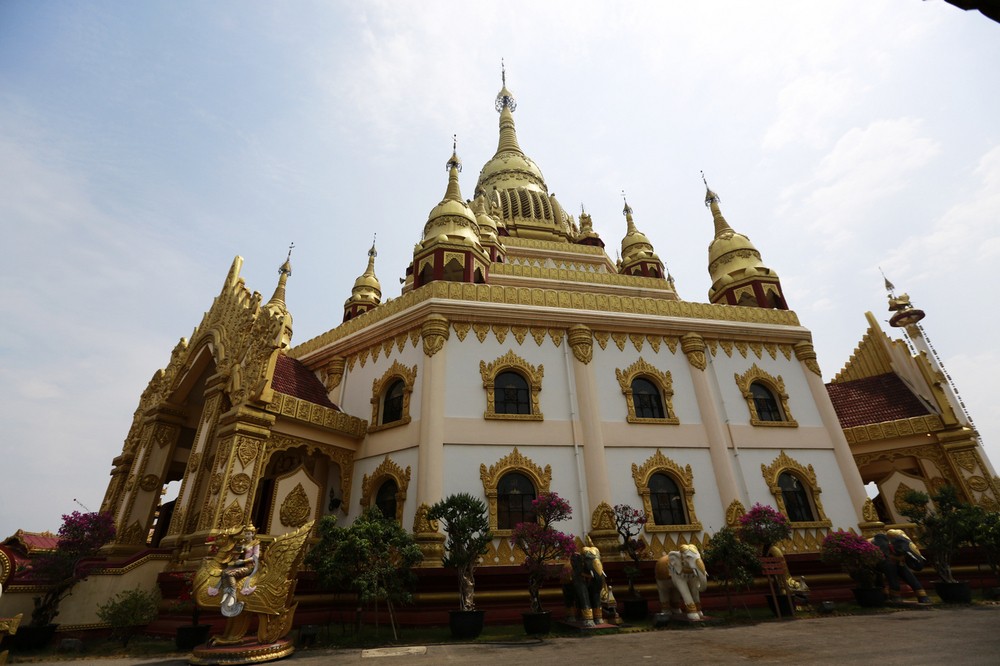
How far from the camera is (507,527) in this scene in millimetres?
12664

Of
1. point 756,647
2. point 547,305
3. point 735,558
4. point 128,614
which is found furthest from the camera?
point 547,305

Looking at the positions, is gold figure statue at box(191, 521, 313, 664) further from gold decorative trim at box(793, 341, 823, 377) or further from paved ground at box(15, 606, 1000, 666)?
gold decorative trim at box(793, 341, 823, 377)

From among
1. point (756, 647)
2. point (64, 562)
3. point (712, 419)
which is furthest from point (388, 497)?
point (712, 419)

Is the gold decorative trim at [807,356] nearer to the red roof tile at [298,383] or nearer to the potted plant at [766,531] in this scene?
the potted plant at [766,531]

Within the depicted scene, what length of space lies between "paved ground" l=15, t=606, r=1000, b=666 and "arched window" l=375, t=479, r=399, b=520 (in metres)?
4.94

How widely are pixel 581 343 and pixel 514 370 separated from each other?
2.31 meters

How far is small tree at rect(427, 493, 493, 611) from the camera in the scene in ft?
32.4

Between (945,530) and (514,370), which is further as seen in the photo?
(514,370)

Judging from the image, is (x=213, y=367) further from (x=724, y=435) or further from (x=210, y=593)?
(x=724, y=435)

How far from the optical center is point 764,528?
1174 centimetres

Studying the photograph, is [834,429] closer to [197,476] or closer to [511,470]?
[511,470]

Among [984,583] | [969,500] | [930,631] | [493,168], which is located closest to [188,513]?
[930,631]

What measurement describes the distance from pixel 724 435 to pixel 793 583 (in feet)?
14.0

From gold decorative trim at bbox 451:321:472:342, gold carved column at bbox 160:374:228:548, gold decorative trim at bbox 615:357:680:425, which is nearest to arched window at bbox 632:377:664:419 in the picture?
gold decorative trim at bbox 615:357:680:425
